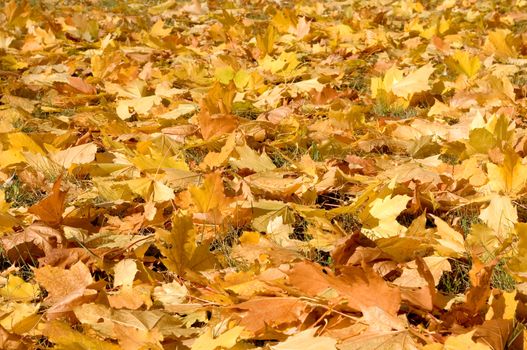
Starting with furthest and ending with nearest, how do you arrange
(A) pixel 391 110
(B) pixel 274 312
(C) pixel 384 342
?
(A) pixel 391 110, (B) pixel 274 312, (C) pixel 384 342

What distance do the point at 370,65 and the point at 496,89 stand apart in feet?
2.78

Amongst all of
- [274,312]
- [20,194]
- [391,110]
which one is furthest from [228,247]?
[391,110]

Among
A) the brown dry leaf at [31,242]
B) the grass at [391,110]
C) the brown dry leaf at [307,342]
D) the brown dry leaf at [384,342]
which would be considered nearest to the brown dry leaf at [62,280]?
the brown dry leaf at [31,242]

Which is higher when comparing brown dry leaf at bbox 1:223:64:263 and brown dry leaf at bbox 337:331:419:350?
brown dry leaf at bbox 337:331:419:350

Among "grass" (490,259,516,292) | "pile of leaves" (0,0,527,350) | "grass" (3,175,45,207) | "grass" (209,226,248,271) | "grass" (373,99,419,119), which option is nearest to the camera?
"pile of leaves" (0,0,527,350)

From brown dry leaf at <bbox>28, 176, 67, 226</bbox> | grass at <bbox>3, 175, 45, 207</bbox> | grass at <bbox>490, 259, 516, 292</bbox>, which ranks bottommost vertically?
grass at <bbox>490, 259, 516, 292</bbox>

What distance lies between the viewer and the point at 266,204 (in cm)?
133

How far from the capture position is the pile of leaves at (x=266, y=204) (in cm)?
93

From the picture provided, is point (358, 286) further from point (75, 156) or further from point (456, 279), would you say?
point (75, 156)

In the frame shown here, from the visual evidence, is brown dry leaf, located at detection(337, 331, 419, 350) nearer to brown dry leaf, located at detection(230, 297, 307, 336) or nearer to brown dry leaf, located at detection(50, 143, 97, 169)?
brown dry leaf, located at detection(230, 297, 307, 336)

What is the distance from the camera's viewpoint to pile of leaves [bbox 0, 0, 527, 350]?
3.04 ft

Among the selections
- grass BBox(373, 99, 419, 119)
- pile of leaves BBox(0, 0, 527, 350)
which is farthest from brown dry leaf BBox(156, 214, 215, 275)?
grass BBox(373, 99, 419, 119)

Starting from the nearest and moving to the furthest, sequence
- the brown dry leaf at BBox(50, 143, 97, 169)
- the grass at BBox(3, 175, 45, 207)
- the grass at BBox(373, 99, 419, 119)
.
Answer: the grass at BBox(3, 175, 45, 207) → the brown dry leaf at BBox(50, 143, 97, 169) → the grass at BBox(373, 99, 419, 119)

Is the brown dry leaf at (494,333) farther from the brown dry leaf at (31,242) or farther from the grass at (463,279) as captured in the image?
the brown dry leaf at (31,242)
